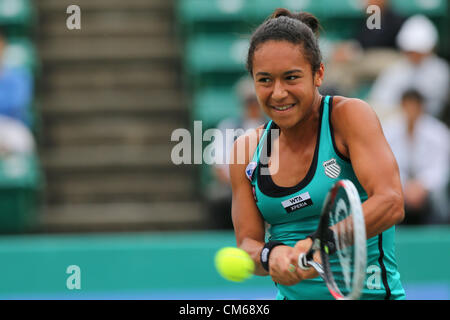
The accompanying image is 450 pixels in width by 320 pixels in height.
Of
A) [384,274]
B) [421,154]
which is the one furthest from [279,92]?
[421,154]

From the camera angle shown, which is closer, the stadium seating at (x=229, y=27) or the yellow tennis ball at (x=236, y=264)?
the yellow tennis ball at (x=236, y=264)

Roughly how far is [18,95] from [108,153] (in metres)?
1.06

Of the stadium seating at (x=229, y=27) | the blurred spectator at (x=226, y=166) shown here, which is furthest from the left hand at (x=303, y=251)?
the stadium seating at (x=229, y=27)

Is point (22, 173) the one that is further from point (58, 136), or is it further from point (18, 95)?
point (58, 136)

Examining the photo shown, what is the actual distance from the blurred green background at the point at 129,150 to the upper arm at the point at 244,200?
2.84 meters

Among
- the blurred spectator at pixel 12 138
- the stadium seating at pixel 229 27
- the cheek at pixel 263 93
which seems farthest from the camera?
the stadium seating at pixel 229 27

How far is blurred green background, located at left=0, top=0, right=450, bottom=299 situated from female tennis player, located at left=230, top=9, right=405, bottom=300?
9.54 ft

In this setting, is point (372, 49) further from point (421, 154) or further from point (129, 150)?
point (129, 150)

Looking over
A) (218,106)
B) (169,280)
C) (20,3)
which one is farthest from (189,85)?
(169,280)

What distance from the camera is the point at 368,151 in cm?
263

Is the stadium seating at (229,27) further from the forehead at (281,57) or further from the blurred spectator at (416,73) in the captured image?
the forehead at (281,57)

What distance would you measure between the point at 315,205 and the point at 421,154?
3582 millimetres

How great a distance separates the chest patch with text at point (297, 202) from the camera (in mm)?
2795
